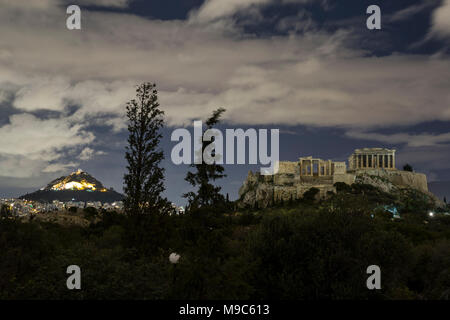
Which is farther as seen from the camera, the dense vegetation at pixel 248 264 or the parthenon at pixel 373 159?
the parthenon at pixel 373 159

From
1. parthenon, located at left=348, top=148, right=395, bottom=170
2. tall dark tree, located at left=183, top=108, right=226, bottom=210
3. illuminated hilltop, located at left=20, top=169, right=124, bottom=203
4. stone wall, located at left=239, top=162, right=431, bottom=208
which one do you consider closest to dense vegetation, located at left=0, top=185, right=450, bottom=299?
tall dark tree, located at left=183, top=108, right=226, bottom=210

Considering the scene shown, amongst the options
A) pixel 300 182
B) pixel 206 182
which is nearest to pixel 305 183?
pixel 300 182

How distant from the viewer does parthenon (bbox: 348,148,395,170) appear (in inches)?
6398

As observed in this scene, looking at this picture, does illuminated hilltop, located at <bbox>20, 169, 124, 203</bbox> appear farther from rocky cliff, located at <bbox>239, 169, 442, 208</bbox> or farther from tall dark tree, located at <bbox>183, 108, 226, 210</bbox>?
tall dark tree, located at <bbox>183, 108, 226, 210</bbox>

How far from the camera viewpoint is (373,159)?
163500mm

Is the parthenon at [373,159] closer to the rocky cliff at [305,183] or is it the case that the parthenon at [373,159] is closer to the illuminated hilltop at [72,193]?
the rocky cliff at [305,183]

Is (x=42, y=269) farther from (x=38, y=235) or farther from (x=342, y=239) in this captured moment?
(x=342, y=239)

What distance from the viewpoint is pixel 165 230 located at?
20.0m

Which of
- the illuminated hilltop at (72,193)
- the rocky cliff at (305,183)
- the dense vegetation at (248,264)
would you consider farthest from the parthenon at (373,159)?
the dense vegetation at (248,264)

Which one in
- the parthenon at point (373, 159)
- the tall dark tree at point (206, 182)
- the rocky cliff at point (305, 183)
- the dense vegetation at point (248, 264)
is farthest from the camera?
the parthenon at point (373, 159)

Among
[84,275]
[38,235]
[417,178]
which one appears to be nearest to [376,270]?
[84,275]

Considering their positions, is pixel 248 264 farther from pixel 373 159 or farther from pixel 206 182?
pixel 373 159

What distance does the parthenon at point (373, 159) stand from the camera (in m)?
162

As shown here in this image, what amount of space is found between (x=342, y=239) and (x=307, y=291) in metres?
2.70
